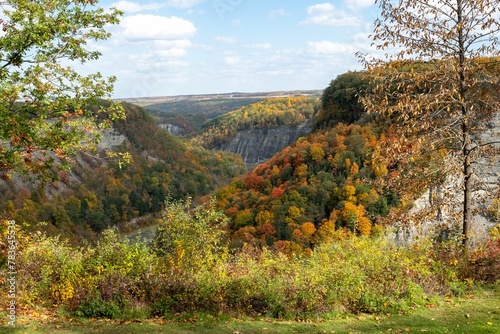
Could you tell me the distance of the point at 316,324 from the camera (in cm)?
938

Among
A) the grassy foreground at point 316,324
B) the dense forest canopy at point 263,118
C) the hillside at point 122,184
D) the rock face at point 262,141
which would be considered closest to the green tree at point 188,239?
the grassy foreground at point 316,324

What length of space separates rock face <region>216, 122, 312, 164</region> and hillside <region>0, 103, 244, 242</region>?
27.8 m

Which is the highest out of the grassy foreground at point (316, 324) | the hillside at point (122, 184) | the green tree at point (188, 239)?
the green tree at point (188, 239)

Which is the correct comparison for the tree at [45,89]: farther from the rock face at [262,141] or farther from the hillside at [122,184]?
the rock face at [262,141]

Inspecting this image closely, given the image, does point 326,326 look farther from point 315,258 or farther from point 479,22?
point 479,22

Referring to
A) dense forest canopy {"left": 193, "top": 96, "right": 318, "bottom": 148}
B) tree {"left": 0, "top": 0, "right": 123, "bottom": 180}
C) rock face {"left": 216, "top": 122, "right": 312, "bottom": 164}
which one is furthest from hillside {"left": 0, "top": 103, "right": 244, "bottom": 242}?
tree {"left": 0, "top": 0, "right": 123, "bottom": 180}

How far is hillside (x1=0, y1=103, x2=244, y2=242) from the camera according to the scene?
242ft

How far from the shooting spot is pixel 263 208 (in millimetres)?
46625

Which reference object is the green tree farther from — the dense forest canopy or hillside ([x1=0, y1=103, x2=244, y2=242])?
the dense forest canopy

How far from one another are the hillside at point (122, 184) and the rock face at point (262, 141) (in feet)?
91.3

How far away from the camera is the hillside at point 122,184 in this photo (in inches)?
2900

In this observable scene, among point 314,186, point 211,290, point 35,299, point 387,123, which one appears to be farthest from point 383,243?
point 387,123

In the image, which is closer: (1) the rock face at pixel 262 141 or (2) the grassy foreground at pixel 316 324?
(2) the grassy foreground at pixel 316 324

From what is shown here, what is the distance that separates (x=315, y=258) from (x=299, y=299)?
9.24 ft
